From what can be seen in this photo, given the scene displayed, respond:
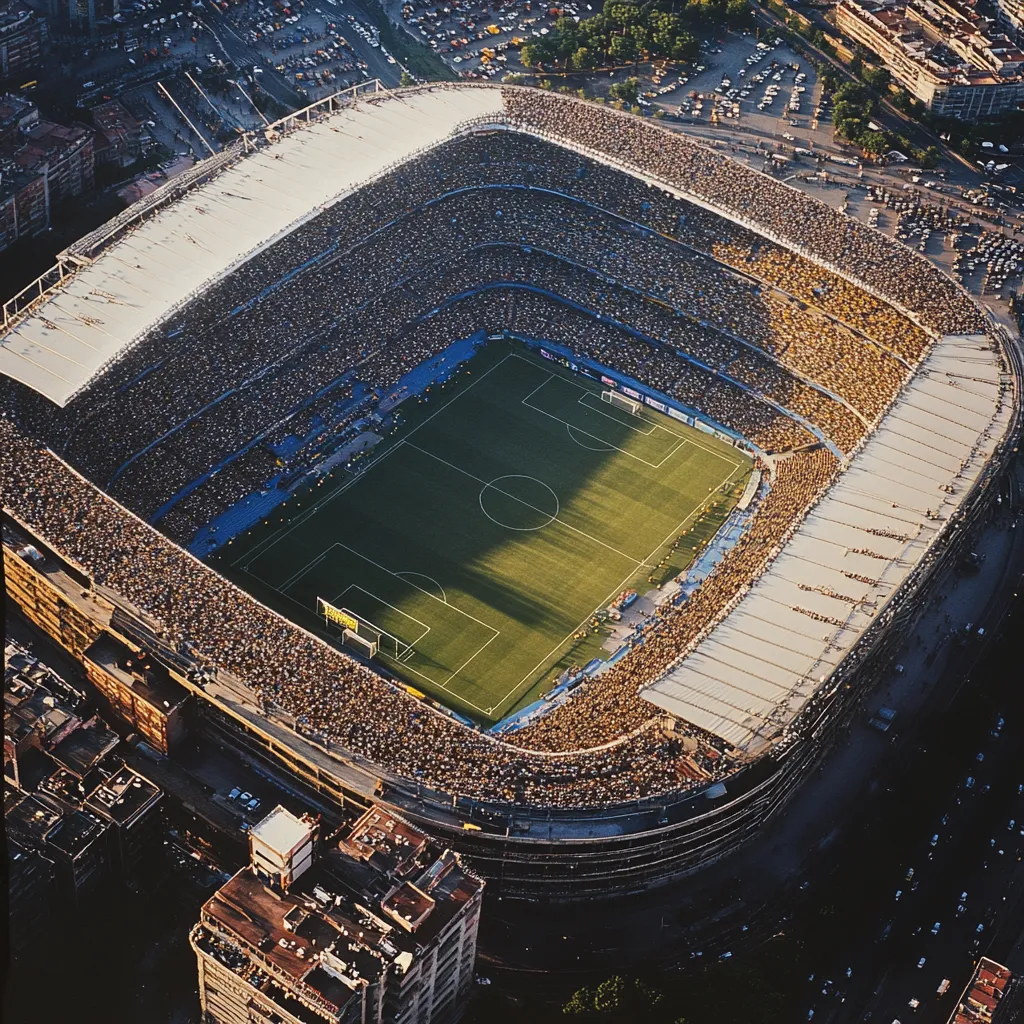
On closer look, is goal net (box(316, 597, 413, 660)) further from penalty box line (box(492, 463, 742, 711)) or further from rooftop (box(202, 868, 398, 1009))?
rooftop (box(202, 868, 398, 1009))

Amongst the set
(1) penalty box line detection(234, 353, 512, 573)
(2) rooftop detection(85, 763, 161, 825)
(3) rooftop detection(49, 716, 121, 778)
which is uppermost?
(3) rooftop detection(49, 716, 121, 778)

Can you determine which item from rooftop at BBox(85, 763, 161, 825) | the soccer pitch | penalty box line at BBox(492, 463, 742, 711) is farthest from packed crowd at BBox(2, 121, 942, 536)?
rooftop at BBox(85, 763, 161, 825)

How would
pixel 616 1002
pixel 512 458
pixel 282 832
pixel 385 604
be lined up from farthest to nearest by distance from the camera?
pixel 512 458, pixel 385 604, pixel 616 1002, pixel 282 832

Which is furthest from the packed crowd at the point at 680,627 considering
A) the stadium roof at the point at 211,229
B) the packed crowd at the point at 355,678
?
the stadium roof at the point at 211,229

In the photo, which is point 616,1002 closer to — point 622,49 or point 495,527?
point 495,527

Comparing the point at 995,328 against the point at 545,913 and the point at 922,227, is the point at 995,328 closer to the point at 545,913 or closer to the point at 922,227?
the point at 922,227

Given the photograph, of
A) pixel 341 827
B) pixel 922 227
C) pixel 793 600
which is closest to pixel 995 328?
pixel 922 227

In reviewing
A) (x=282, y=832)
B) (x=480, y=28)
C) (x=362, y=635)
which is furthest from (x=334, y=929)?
(x=480, y=28)
